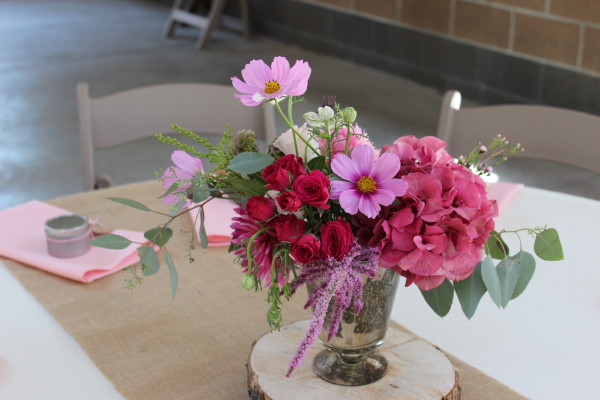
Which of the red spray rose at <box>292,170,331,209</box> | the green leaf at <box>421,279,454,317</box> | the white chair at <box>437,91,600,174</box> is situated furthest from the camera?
the white chair at <box>437,91,600,174</box>

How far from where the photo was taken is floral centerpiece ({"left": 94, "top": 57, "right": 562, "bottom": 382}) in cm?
74

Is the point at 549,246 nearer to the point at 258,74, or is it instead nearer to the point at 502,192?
the point at 258,74

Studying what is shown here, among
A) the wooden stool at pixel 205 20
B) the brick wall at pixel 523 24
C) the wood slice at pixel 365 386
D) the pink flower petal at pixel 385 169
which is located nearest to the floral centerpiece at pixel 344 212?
the pink flower petal at pixel 385 169

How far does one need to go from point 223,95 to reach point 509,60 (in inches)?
110

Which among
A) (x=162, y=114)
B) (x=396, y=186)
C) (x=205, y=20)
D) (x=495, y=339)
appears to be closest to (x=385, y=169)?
(x=396, y=186)

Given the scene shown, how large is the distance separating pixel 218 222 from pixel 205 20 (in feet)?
16.1

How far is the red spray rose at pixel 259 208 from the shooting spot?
758 millimetres

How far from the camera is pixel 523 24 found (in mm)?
4195

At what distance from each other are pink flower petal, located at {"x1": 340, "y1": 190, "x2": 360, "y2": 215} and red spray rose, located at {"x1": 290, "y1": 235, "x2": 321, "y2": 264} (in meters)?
0.04

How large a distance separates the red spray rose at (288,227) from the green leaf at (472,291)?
17cm

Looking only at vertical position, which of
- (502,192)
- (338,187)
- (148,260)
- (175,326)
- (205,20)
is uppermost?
(338,187)

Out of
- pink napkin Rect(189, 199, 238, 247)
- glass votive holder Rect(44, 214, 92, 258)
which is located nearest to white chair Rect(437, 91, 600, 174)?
pink napkin Rect(189, 199, 238, 247)

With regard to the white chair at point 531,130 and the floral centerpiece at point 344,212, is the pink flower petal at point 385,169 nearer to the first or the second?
the floral centerpiece at point 344,212

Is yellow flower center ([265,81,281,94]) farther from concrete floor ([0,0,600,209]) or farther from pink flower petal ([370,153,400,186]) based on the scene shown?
concrete floor ([0,0,600,209])
